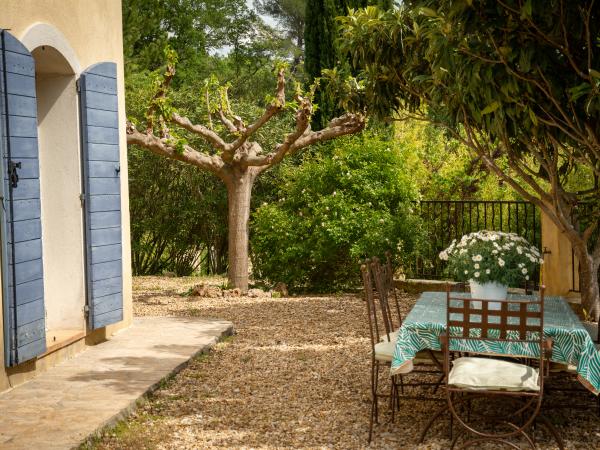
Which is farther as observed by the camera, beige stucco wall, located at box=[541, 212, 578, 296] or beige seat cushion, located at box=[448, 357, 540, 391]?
beige stucco wall, located at box=[541, 212, 578, 296]

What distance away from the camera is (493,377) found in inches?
173

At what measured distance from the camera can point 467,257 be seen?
17.8 feet

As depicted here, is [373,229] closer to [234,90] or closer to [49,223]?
[49,223]

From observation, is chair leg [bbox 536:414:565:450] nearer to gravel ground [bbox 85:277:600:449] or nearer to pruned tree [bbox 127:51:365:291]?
gravel ground [bbox 85:277:600:449]

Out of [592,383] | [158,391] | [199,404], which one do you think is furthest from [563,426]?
[158,391]

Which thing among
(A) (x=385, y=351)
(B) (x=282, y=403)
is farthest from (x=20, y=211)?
(A) (x=385, y=351)

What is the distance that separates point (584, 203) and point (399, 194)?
10.1ft

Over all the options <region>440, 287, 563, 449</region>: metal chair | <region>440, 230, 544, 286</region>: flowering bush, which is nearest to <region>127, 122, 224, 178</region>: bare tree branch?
<region>440, 230, 544, 286</region>: flowering bush

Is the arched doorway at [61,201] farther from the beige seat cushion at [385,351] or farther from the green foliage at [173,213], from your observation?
the green foliage at [173,213]

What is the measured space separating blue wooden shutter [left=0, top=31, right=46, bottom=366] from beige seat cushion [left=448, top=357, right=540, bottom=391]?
296 cm

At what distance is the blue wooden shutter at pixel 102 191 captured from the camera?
6902 millimetres

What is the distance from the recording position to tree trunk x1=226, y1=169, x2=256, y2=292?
11453 mm

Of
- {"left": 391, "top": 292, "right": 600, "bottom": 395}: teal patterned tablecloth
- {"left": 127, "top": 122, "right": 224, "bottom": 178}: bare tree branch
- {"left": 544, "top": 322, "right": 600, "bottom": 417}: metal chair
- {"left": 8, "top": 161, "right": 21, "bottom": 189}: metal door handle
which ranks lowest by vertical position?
{"left": 544, "top": 322, "right": 600, "bottom": 417}: metal chair

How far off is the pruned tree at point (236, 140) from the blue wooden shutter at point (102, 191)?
293 centimetres
